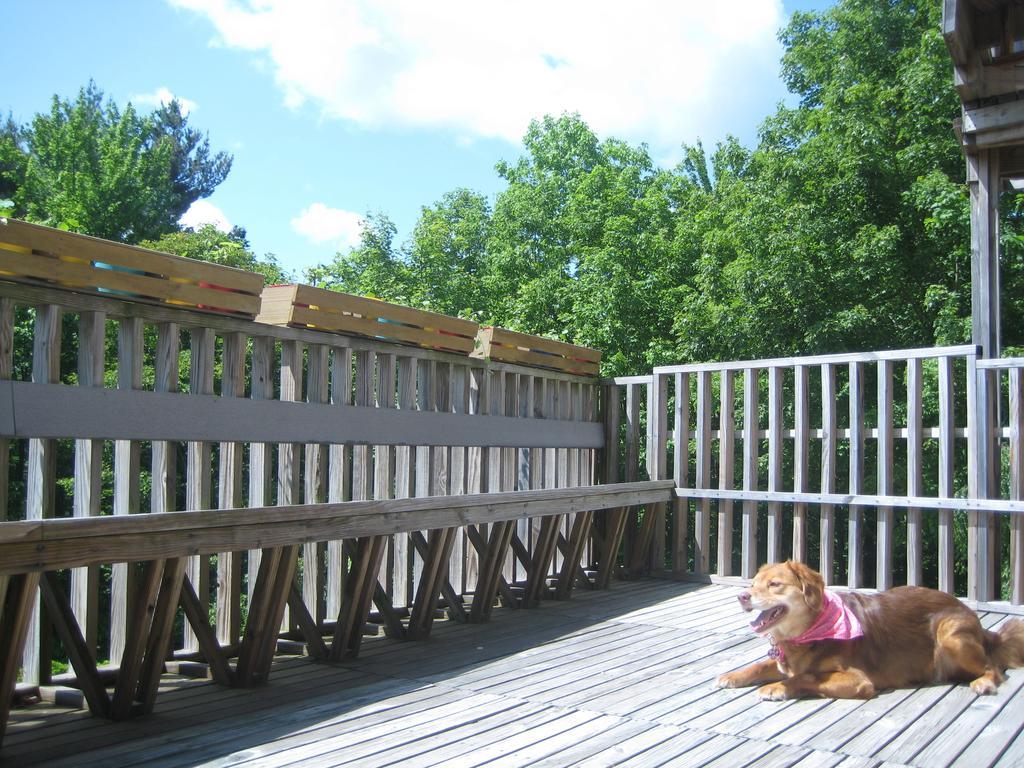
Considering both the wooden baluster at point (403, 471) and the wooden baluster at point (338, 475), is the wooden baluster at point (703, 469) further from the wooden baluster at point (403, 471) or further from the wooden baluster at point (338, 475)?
the wooden baluster at point (338, 475)

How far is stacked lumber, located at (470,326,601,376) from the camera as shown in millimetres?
6176

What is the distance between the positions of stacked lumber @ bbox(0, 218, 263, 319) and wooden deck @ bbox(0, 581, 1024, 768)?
5.59 feet

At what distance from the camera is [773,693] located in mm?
3555

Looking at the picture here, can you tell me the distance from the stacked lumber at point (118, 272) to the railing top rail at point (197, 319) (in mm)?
33

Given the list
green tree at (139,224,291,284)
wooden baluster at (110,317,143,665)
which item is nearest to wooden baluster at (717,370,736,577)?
wooden baluster at (110,317,143,665)

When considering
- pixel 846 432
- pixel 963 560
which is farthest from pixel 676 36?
pixel 846 432

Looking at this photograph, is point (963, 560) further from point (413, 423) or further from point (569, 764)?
point (569, 764)

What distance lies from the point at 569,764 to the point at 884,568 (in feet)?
13.1

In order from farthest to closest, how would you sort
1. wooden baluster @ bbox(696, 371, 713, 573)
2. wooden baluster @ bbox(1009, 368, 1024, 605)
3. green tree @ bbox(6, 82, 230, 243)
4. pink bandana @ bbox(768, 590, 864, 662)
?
green tree @ bbox(6, 82, 230, 243)
wooden baluster @ bbox(696, 371, 713, 573)
wooden baluster @ bbox(1009, 368, 1024, 605)
pink bandana @ bbox(768, 590, 864, 662)

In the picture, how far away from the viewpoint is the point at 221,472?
4.33 meters

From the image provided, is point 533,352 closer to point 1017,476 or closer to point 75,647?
point 1017,476

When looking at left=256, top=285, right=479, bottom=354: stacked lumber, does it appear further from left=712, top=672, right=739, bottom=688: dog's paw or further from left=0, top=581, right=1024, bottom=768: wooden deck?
left=712, top=672, right=739, bottom=688: dog's paw

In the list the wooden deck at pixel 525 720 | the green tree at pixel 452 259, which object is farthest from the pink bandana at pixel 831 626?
the green tree at pixel 452 259

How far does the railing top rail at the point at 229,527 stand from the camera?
9.04 feet
